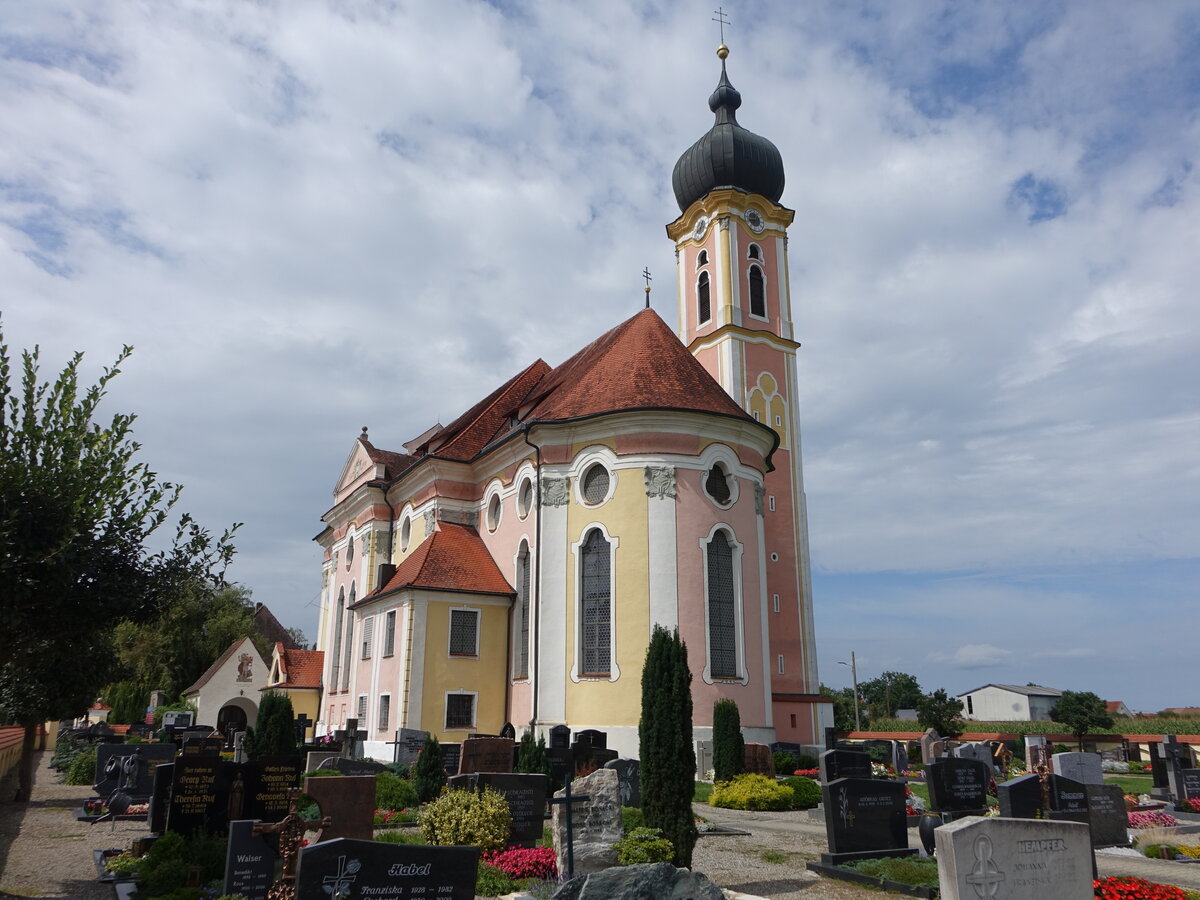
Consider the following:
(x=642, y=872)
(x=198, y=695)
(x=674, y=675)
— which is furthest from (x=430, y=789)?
(x=198, y=695)

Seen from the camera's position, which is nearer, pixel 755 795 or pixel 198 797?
pixel 198 797

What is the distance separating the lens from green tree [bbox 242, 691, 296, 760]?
21.3m

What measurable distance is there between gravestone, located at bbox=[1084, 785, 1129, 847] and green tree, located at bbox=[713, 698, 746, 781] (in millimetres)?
8503

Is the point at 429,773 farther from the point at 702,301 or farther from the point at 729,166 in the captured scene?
the point at 729,166

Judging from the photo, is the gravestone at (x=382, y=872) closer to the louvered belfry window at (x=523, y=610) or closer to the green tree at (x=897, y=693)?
the louvered belfry window at (x=523, y=610)

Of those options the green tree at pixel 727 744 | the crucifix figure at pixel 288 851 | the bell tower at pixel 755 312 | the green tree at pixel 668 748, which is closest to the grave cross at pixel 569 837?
the green tree at pixel 668 748

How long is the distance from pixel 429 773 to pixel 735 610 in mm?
10841

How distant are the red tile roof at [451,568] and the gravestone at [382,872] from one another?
69.1ft

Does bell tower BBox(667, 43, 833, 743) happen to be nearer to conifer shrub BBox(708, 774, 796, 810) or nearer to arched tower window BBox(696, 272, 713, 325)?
arched tower window BBox(696, 272, 713, 325)

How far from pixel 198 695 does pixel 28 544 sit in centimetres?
3872

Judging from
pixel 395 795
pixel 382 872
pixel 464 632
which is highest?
pixel 464 632

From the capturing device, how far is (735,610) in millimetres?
26188

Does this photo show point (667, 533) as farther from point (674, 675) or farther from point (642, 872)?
point (642, 872)

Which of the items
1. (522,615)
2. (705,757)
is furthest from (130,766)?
(705,757)
